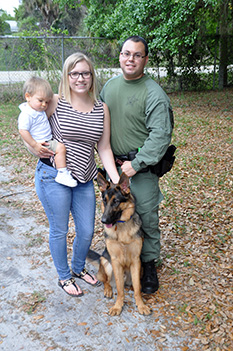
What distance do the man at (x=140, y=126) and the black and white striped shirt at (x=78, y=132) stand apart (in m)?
0.30

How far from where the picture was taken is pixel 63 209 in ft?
Result: 10.3

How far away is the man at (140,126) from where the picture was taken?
10.2 feet

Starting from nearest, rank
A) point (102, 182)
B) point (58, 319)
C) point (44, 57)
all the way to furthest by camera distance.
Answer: point (102, 182)
point (58, 319)
point (44, 57)

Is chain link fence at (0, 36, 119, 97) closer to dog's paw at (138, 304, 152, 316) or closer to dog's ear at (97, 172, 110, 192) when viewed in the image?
dog's ear at (97, 172, 110, 192)

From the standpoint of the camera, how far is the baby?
2.82 metres

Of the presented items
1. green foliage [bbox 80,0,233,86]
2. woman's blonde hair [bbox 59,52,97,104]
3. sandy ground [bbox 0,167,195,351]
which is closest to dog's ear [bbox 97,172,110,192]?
woman's blonde hair [bbox 59,52,97,104]

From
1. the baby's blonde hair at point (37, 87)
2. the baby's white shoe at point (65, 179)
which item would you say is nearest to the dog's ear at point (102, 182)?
the baby's white shoe at point (65, 179)

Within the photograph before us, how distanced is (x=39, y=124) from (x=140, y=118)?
100 centimetres

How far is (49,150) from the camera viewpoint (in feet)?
9.69

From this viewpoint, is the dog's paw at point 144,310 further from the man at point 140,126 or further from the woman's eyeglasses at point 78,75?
the woman's eyeglasses at point 78,75

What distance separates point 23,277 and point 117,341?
4.93ft

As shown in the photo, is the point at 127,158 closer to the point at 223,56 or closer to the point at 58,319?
the point at 58,319

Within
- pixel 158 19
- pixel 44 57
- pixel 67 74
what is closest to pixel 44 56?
pixel 44 57

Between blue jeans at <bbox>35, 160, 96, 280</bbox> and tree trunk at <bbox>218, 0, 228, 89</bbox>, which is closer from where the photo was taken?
blue jeans at <bbox>35, 160, 96, 280</bbox>
